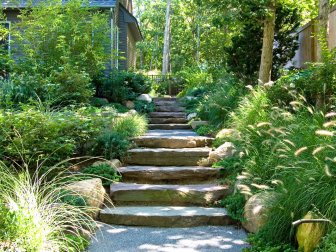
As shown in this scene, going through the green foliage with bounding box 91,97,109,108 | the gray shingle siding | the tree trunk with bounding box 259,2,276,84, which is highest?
the gray shingle siding

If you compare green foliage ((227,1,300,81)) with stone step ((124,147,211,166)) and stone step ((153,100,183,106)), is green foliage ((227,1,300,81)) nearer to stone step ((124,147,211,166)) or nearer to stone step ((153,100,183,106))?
stone step ((153,100,183,106))

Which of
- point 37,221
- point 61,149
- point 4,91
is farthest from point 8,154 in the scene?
point 4,91

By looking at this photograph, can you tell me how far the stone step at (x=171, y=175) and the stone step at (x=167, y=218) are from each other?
1098 millimetres

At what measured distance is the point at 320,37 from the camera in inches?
253

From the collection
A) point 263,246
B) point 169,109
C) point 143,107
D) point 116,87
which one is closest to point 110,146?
point 263,246

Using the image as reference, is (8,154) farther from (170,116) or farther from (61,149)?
(170,116)

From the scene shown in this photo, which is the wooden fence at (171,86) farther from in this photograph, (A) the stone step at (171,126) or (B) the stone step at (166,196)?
(B) the stone step at (166,196)

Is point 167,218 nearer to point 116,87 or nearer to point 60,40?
point 60,40

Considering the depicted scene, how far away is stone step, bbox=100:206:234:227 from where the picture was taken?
4.98 meters

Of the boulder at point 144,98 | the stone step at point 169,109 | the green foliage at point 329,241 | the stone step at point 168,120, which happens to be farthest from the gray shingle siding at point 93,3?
the green foliage at point 329,241

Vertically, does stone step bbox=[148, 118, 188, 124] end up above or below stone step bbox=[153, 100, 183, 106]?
below

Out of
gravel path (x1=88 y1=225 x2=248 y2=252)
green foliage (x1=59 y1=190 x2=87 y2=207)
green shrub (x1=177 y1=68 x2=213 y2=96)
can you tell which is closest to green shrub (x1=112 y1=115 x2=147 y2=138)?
green foliage (x1=59 y1=190 x2=87 y2=207)

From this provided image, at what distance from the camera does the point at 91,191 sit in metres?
4.99

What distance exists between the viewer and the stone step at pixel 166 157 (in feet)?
22.6
